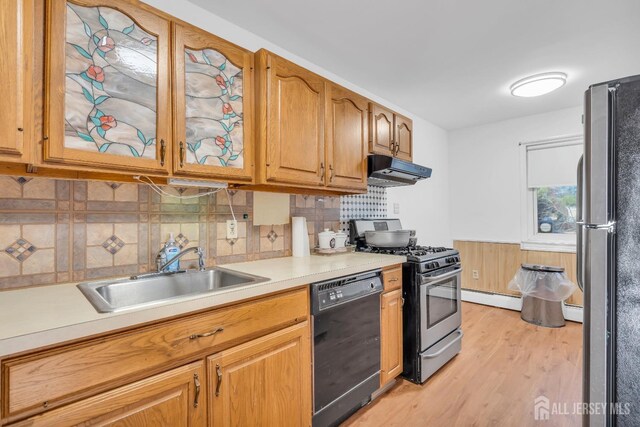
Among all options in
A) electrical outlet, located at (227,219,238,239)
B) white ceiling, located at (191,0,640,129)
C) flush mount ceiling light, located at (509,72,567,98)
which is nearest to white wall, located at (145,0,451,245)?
white ceiling, located at (191,0,640,129)

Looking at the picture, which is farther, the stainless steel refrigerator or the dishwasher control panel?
the dishwasher control panel

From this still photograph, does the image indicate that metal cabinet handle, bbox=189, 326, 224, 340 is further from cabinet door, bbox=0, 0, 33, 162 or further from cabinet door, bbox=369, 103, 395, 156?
cabinet door, bbox=369, 103, 395, 156

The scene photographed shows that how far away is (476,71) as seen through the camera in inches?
101

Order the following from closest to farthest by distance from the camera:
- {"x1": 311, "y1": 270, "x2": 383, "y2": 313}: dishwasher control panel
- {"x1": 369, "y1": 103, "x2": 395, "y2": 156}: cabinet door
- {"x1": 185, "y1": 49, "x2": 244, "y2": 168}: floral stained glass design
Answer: {"x1": 185, "y1": 49, "x2": 244, "y2": 168}: floral stained glass design, {"x1": 311, "y1": 270, "x2": 383, "y2": 313}: dishwasher control panel, {"x1": 369, "y1": 103, "x2": 395, "y2": 156}: cabinet door

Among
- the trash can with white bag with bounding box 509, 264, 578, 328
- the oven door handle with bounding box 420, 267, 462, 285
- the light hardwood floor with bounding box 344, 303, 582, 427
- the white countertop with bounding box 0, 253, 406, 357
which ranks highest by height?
the white countertop with bounding box 0, 253, 406, 357

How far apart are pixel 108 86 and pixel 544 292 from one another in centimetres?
399

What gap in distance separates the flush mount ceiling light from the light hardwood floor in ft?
7.50

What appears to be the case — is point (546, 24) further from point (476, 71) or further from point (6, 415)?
point (6, 415)

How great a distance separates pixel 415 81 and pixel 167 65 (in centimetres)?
215

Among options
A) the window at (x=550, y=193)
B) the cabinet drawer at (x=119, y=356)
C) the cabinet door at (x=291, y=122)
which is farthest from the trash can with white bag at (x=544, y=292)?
the cabinet drawer at (x=119, y=356)

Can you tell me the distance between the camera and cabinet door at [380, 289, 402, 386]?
6.52ft

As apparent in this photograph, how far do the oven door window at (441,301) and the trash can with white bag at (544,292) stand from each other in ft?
4.44

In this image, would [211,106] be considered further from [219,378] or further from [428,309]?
[428,309]

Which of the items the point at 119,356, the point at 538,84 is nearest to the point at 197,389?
the point at 119,356
